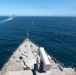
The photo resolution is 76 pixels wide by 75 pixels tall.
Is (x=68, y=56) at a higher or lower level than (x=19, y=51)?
lower

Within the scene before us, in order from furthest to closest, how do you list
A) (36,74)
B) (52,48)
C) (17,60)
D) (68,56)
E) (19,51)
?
(52,48)
(68,56)
(19,51)
(17,60)
(36,74)

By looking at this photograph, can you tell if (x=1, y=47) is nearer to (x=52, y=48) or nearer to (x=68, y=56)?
(x=52, y=48)

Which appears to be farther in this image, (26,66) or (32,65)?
(32,65)

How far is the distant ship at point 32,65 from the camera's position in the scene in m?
48.8

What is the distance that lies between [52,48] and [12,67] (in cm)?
5417

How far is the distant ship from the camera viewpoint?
160ft

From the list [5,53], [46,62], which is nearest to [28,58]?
[46,62]

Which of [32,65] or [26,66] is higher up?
[32,65]

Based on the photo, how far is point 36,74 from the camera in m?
49.7

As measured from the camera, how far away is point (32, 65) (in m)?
62.1

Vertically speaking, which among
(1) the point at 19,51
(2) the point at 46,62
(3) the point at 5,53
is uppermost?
(2) the point at 46,62

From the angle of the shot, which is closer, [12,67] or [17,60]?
[12,67]

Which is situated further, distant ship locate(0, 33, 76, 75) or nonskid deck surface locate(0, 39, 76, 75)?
nonskid deck surface locate(0, 39, 76, 75)

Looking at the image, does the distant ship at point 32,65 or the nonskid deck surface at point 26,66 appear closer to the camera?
the distant ship at point 32,65
